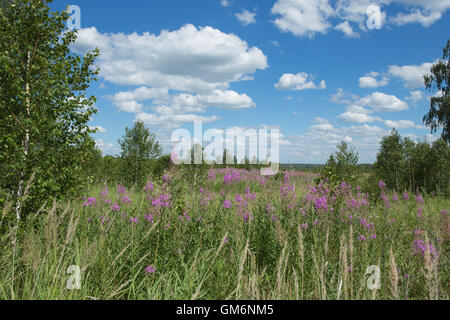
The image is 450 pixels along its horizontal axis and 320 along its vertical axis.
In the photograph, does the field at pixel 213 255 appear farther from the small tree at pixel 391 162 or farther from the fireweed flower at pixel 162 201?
the small tree at pixel 391 162

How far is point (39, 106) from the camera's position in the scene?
4293mm

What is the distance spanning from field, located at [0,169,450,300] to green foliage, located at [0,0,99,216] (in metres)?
0.70

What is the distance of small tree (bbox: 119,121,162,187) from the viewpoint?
12.6m

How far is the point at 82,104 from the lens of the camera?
181 inches

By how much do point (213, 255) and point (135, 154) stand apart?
33.2ft

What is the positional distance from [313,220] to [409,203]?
5347mm

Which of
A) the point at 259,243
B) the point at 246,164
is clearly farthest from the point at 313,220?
the point at 246,164

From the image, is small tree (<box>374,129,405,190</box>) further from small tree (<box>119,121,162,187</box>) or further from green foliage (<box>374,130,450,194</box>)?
small tree (<box>119,121,162,187</box>)

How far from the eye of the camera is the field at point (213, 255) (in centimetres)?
251

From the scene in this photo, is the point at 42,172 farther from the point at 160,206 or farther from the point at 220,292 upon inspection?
the point at 220,292
